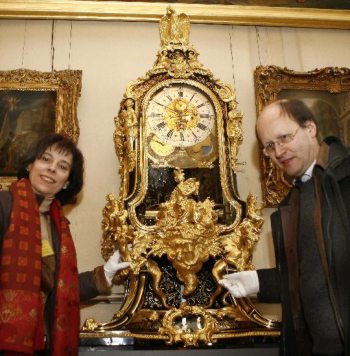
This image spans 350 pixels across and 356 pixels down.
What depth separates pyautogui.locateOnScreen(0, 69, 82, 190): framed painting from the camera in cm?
369

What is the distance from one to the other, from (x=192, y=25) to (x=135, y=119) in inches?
54.5

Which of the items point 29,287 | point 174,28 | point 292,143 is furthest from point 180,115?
point 29,287

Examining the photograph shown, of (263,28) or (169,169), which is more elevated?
(263,28)

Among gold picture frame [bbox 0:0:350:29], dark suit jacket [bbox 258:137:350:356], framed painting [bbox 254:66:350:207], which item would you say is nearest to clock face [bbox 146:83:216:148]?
framed painting [bbox 254:66:350:207]

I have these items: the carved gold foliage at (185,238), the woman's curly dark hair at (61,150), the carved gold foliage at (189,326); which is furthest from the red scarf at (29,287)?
the carved gold foliage at (189,326)

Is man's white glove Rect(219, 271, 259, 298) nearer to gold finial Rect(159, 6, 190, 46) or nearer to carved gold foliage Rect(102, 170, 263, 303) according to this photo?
carved gold foliage Rect(102, 170, 263, 303)

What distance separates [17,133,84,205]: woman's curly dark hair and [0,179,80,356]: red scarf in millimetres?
149

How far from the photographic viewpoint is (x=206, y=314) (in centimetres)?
283

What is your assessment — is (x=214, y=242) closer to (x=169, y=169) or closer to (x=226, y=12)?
(x=169, y=169)

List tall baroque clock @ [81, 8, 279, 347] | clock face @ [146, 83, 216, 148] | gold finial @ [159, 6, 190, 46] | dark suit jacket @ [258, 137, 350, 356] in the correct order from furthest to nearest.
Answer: gold finial @ [159, 6, 190, 46]
clock face @ [146, 83, 216, 148]
tall baroque clock @ [81, 8, 279, 347]
dark suit jacket @ [258, 137, 350, 356]

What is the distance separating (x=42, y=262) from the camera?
8.45ft

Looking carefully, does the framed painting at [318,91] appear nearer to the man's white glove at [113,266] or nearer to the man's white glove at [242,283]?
the man's white glove at [242,283]

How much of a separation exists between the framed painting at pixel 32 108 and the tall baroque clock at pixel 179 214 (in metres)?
0.58

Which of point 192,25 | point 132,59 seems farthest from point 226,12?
point 132,59
